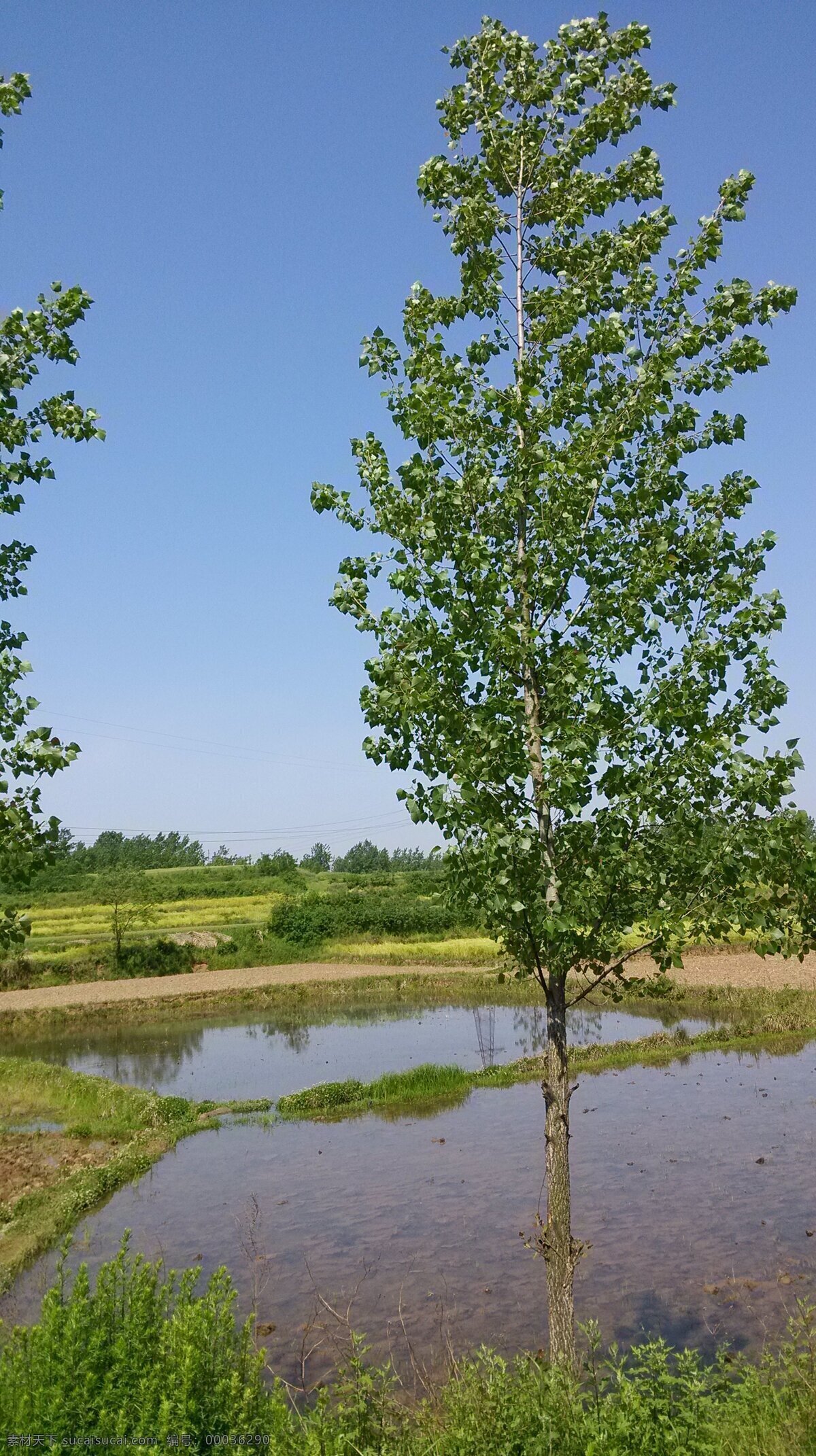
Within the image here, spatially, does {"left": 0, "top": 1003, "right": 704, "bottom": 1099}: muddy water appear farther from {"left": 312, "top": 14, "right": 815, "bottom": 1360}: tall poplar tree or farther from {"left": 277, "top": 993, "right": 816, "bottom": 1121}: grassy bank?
{"left": 312, "top": 14, "right": 815, "bottom": 1360}: tall poplar tree

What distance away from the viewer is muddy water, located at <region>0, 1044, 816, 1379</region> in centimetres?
1290

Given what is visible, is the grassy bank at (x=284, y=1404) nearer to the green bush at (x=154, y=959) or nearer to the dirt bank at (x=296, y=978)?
the dirt bank at (x=296, y=978)

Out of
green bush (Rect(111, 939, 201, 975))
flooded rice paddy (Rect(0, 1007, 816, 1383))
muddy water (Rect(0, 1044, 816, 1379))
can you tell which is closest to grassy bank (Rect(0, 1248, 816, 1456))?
flooded rice paddy (Rect(0, 1007, 816, 1383))

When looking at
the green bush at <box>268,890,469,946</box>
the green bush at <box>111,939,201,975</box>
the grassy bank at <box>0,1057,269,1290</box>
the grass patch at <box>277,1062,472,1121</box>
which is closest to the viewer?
the grassy bank at <box>0,1057,269,1290</box>

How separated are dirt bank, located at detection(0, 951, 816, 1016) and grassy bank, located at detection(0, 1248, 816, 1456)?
109 ft

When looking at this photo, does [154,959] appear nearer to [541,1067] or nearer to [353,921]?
[353,921]

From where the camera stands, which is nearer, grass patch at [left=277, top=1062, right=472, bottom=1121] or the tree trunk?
the tree trunk

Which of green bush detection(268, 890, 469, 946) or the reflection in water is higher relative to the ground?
green bush detection(268, 890, 469, 946)

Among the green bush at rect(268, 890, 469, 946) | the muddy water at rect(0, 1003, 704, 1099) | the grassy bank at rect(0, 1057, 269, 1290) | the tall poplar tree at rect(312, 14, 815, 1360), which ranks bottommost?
the muddy water at rect(0, 1003, 704, 1099)

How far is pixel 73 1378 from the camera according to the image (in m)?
6.37

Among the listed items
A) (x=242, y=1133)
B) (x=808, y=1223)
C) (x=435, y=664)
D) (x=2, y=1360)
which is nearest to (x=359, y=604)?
(x=435, y=664)

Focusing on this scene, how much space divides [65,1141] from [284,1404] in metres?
19.4

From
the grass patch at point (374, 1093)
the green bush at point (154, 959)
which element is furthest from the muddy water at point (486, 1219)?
the green bush at point (154, 959)

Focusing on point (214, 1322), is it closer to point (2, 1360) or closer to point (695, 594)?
point (2, 1360)
